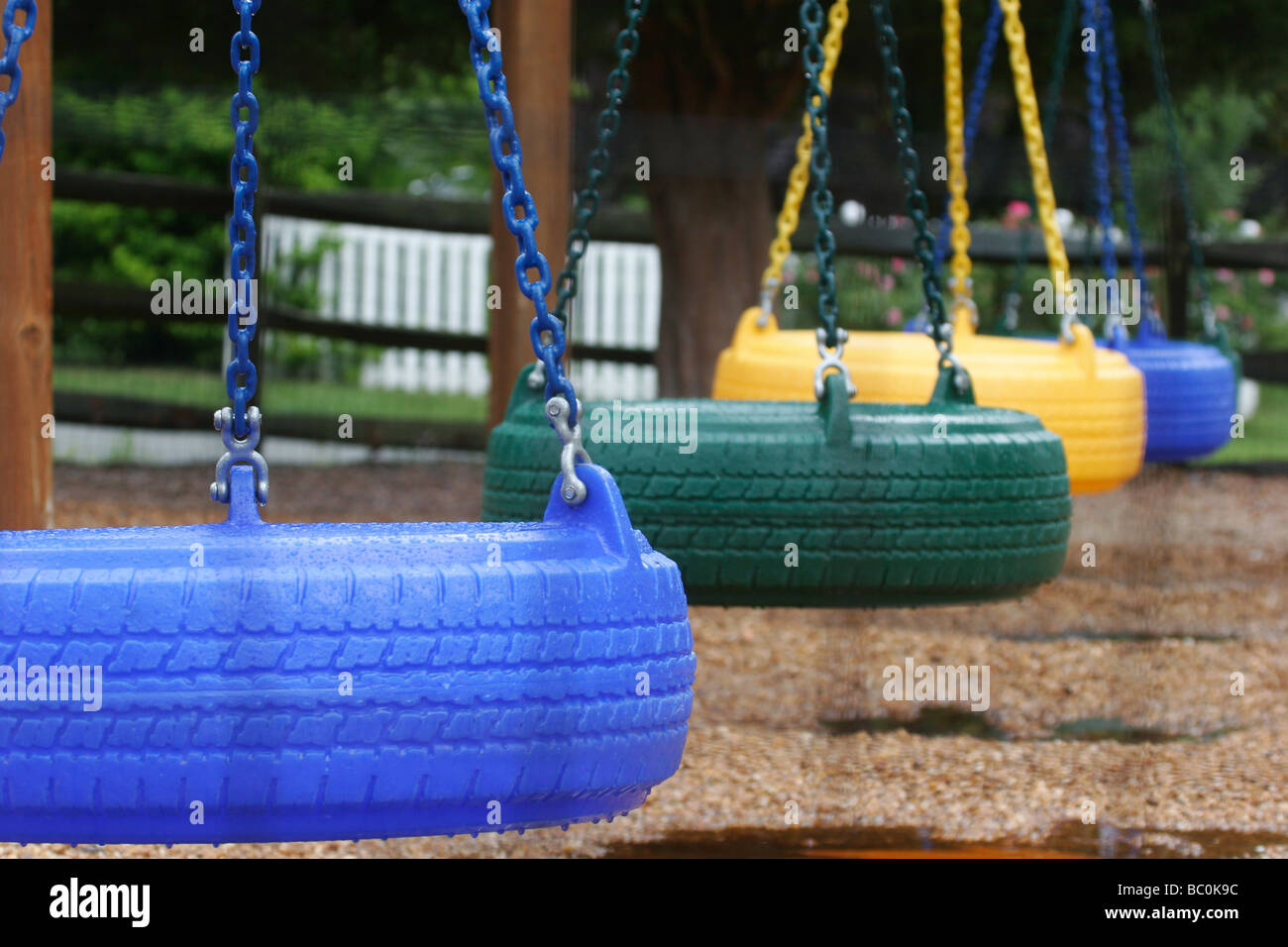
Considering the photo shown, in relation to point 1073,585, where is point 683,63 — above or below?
above

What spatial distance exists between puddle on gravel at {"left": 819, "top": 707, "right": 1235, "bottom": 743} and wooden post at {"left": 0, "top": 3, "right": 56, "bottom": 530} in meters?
1.84

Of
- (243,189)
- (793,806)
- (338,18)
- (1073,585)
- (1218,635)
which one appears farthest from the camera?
(338,18)

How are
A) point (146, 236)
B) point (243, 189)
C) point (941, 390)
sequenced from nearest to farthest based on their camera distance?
1. point (243, 189)
2. point (941, 390)
3. point (146, 236)

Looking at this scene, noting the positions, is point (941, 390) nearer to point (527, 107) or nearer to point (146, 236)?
point (527, 107)

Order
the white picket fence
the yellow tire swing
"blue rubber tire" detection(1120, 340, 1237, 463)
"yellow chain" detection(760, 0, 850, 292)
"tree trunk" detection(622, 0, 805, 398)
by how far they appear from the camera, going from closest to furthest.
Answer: "yellow chain" detection(760, 0, 850, 292) → the yellow tire swing → "blue rubber tire" detection(1120, 340, 1237, 463) → "tree trunk" detection(622, 0, 805, 398) → the white picket fence

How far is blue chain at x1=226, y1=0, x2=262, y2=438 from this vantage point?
1.62 meters

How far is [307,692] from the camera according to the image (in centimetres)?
141

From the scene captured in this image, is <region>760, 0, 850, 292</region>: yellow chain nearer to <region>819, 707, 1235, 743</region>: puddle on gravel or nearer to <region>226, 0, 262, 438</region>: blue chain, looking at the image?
<region>819, 707, 1235, 743</region>: puddle on gravel

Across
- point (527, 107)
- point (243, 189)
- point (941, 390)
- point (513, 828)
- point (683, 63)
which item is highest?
point (683, 63)

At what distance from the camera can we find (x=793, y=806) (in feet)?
10.8

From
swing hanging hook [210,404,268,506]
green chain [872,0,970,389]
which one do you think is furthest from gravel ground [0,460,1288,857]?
swing hanging hook [210,404,268,506]

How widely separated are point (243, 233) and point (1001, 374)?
2.09m

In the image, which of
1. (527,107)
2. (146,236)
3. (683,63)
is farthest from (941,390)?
(146,236)
